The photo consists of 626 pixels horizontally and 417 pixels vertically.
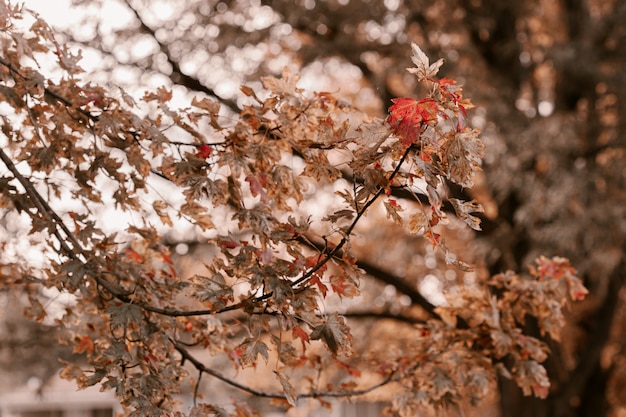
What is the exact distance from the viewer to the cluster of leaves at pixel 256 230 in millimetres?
2045

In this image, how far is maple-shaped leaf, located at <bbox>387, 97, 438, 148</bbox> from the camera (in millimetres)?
1933

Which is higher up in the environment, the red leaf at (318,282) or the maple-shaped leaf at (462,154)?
the maple-shaped leaf at (462,154)

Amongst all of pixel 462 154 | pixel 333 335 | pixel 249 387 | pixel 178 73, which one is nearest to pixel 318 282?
pixel 333 335

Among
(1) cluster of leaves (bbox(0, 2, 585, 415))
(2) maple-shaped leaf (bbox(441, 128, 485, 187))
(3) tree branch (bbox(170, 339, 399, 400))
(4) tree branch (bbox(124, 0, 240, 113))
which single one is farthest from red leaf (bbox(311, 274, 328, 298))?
(4) tree branch (bbox(124, 0, 240, 113))

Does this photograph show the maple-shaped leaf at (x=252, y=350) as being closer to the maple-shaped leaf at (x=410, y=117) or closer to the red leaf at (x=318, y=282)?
the red leaf at (x=318, y=282)

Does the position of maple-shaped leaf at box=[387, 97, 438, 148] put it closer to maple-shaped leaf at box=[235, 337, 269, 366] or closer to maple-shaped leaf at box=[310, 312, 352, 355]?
maple-shaped leaf at box=[310, 312, 352, 355]

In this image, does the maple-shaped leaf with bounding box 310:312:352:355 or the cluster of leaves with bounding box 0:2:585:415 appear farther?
the maple-shaped leaf with bounding box 310:312:352:355

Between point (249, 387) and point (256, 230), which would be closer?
point (256, 230)

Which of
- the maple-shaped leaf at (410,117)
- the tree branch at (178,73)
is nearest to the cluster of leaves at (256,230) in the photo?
the maple-shaped leaf at (410,117)

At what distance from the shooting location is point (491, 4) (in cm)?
704

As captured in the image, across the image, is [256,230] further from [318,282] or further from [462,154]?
[462,154]

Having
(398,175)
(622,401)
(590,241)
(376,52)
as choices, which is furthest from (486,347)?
(622,401)

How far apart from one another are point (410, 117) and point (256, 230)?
1.84 ft

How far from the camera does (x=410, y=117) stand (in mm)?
1942
